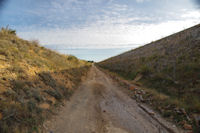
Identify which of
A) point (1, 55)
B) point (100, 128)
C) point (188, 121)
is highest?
point (1, 55)

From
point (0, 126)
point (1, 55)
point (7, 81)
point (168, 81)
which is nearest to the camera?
point (0, 126)

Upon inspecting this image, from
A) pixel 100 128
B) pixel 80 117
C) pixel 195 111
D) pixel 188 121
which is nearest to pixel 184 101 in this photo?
pixel 195 111

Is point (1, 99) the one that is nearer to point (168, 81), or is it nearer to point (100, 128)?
point (100, 128)

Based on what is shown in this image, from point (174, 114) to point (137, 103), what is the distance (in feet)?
6.32

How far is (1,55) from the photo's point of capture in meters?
5.43

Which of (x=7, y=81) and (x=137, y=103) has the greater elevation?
(x=7, y=81)

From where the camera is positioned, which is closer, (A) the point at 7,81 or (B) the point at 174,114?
(A) the point at 7,81

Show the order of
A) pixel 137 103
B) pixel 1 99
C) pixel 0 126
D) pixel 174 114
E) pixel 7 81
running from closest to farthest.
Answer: pixel 0 126, pixel 1 99, pixel 7 81, pixel 174 114, pixel 137 103

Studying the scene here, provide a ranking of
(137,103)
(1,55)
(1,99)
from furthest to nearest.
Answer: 1. (137,103)
2. (1,55)
3. (1,99)

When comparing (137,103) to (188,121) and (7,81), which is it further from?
(7,81)

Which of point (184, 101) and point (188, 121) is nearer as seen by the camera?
point (188, 121)

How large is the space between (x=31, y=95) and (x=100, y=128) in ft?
10.0

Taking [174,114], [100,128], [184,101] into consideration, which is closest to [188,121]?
[174,114]

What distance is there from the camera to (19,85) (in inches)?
173
